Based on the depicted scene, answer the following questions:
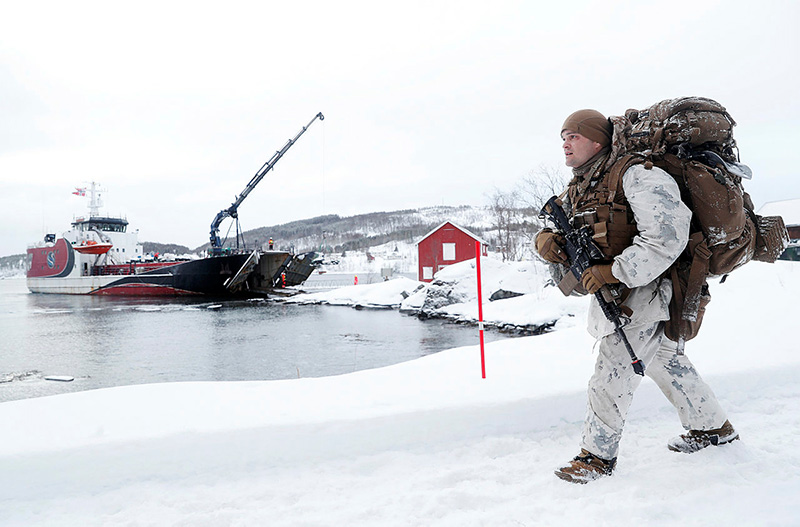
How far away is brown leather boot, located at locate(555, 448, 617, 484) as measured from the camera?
1.92m

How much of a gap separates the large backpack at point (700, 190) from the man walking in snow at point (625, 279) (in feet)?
0.25

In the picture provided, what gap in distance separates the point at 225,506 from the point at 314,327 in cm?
1516

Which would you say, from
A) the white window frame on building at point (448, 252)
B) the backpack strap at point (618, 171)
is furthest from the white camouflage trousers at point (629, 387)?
the white window frame on building at point (448, 252)

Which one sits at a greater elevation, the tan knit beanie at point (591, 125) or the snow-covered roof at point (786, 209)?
the snow-covered roof at point (786, 209)

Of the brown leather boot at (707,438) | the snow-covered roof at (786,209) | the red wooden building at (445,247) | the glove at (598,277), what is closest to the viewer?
the glove at (598,277)

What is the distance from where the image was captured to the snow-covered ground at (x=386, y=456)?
5.75 ft

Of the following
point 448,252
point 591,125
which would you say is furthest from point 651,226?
point 448,252

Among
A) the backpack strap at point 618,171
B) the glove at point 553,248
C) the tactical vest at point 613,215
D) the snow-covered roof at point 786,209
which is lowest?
the glove at point 553,248

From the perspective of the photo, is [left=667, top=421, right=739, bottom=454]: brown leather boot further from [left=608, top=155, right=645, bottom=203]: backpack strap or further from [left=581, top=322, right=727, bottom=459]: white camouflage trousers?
[left=608, top=155, right=645, bottom=203]: backpack strap

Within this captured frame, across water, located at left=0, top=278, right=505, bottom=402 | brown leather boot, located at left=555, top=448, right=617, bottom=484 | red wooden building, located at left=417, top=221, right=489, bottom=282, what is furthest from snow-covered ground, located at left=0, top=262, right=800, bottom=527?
red wooden building, located at left=417, top=221, right=489, bottom=282

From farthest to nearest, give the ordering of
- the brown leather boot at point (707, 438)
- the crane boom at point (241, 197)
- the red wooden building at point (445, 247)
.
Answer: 1. the crane boom at point (241, 197)
2. the red wooden building at point (445, 247)
3. the brown leather boot at point (707, 438)

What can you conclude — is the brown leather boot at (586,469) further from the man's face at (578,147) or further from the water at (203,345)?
the water at (203,345)

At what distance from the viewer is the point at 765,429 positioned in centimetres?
233

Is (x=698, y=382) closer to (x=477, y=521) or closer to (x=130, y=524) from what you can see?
(x=477, y=521)
